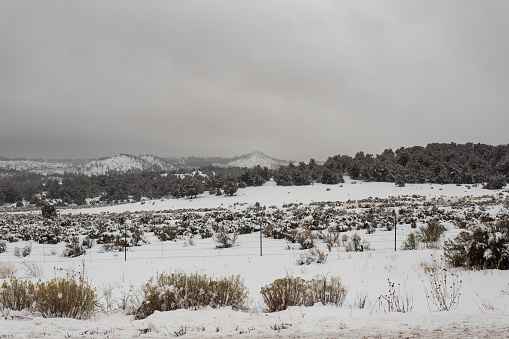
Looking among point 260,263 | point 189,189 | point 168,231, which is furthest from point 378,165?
point 260,263

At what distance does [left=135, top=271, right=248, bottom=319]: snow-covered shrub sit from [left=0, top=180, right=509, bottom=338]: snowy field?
12.2 inches

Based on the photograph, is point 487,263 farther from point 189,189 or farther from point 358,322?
point 189,189

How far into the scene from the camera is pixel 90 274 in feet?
33.9

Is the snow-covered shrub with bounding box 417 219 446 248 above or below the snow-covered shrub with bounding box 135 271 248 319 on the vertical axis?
below

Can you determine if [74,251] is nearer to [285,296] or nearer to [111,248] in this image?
[111,248]

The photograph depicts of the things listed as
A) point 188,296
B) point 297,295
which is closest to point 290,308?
point 297,295

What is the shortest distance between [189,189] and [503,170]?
61664 mm

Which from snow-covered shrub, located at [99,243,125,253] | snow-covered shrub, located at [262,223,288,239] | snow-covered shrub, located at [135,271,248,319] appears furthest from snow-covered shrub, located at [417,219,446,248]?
snow-covered shrub, located at [99,243,125,253]

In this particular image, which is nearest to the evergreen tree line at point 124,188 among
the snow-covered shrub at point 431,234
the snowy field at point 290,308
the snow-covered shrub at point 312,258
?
the snow-covered shrub at point 431,234

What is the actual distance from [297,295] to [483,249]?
Result: 19.5 feet

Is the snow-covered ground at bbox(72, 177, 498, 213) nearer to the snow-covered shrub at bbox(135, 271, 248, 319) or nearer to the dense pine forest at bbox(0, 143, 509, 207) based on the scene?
the dense pine forest at bbox(0, 143, 509, 207)

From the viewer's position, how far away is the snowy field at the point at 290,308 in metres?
4.28

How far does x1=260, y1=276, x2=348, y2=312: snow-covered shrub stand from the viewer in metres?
5.81

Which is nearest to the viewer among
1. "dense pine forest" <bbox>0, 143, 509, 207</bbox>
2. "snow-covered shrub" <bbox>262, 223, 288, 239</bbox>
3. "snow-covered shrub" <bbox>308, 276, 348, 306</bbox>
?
"snow-covered shrub" <bbox>308, 276, 348, 306</bbox>
